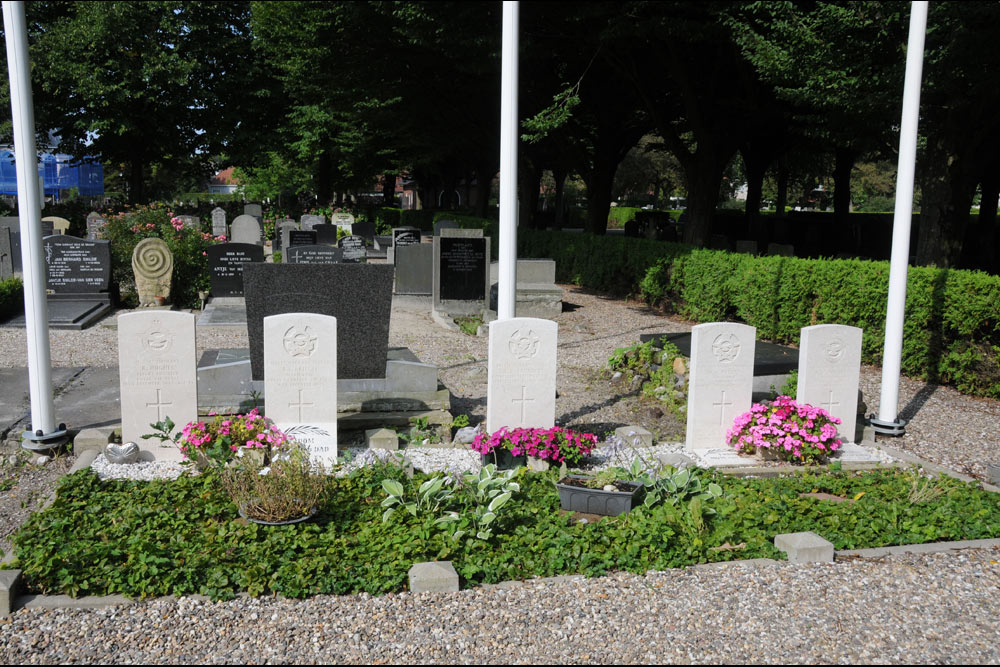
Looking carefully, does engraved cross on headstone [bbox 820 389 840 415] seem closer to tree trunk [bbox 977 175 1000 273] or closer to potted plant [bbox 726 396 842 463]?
potted plant [bbox 726 396 842 463]

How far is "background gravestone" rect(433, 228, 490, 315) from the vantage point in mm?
16344

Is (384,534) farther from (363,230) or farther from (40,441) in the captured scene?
(363,230)

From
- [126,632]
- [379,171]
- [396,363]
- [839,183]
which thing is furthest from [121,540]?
[379,171]

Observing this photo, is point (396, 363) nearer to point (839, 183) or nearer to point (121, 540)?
point (121, 540)

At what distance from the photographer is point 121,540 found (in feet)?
17.2

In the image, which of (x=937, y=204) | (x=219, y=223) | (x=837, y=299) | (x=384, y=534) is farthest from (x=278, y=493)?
(x=219, y=223)

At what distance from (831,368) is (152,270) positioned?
12395mm

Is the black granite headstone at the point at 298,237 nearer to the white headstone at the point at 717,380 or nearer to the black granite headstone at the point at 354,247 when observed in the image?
the black granite headstone at the point at 354,247

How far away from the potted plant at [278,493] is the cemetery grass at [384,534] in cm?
10

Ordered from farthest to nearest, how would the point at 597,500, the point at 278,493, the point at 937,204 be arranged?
the point at 937,204 < the point at 597,500 < the point at 278,493

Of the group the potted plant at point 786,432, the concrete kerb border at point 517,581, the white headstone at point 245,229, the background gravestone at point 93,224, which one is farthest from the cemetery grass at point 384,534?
the white headstone at point 245,229

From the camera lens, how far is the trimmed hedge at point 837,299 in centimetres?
1025

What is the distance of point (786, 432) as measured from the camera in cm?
728

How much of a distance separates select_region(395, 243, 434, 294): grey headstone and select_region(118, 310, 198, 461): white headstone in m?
10.7
